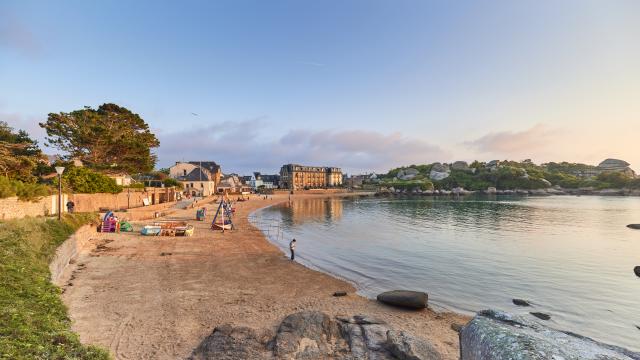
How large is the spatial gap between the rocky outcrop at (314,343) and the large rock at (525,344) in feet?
19.9

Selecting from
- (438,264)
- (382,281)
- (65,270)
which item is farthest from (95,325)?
(438,264)

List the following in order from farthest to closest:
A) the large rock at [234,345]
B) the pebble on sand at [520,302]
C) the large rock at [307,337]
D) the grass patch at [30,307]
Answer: the pebble on sand at [520,302]
the large rock at [307,337]
the large rock at [234,345]
the grass patch at [30,307]

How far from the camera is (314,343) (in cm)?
1147

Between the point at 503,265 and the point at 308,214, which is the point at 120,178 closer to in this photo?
the point at 308,214

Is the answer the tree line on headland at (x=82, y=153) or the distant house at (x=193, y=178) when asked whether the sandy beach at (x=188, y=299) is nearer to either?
the tree line on headland at (x=82, y=153)

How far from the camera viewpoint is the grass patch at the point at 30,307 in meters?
7.86

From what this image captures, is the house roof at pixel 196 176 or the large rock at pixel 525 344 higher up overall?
the house roof at pixel 196 176

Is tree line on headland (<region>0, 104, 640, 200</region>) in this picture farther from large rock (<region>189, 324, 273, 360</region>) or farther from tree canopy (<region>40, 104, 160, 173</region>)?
large rock (<region>189, 324, 273, 360</region>)

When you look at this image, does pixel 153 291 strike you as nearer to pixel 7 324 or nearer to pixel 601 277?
pixel 7 324

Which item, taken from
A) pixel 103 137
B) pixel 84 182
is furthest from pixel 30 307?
pixel 103 137

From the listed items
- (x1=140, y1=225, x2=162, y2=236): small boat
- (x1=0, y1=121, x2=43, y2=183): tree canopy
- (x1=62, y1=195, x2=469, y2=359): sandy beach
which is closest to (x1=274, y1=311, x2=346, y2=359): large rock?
(x1=62, y1=195, x2=469, y2=359): sandy beach

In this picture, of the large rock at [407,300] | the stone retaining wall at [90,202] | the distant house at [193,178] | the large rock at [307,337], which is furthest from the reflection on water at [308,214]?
the large rock at [307,337]

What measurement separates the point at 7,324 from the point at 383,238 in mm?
38067

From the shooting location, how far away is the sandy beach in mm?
12695
